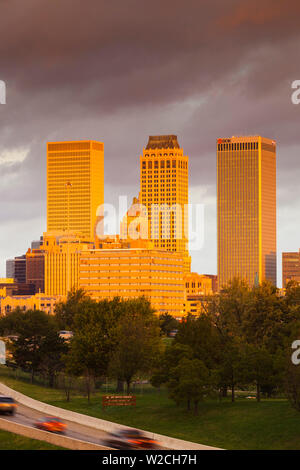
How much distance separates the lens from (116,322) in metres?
137

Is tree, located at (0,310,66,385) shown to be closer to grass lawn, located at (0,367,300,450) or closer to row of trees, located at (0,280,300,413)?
row of trees, located at (0,280,300,413)

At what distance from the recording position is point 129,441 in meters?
70.2

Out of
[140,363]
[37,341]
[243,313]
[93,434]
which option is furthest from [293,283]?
[93,434]

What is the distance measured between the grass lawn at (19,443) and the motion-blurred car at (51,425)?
3.23 metres

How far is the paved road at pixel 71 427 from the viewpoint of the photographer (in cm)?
7312

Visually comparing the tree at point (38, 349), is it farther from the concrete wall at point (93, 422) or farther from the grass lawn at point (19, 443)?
the grass lawn at point (19, 443)

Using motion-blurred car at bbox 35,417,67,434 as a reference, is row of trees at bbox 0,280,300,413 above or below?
above

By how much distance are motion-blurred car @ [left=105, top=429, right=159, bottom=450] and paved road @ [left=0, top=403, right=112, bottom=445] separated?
2.93ft

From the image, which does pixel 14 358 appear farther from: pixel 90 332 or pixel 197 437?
pixel 197 437

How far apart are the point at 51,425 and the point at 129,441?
360 inches

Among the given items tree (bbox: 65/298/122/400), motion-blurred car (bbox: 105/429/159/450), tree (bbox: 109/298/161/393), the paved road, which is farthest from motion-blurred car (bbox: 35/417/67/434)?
tree (bbox: 65/298/122/400)

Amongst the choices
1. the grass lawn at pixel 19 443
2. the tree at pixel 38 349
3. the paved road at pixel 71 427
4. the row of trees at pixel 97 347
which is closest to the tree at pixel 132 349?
the row of trees at pixel 97 347

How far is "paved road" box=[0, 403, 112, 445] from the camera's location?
73.1m

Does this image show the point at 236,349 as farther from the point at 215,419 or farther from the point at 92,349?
the point at 92,349
